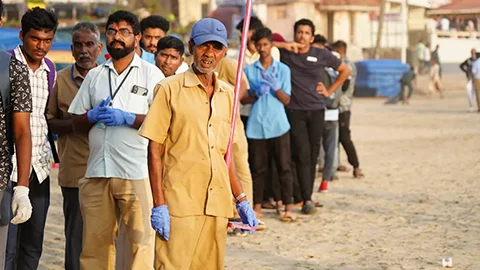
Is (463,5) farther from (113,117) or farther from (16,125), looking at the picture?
(16,125)

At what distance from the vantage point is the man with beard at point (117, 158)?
19.9ft

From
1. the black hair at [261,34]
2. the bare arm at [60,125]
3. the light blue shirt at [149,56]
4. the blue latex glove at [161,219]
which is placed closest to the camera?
the blue latex glove at [161,219]

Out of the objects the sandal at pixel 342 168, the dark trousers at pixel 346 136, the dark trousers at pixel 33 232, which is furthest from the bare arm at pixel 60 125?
the sandal at pixel 342 168

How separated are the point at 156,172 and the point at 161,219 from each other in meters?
0.25

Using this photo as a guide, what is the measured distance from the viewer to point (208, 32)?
5133mm

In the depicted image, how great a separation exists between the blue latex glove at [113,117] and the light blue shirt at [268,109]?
12.5ft

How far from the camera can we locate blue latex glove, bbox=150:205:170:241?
498 centimetres

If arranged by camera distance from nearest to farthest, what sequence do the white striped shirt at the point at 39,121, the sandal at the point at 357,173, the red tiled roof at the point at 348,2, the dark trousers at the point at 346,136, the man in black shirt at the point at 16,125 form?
the man in black shirt at the point at 16,125 → the white striped shirt at the point at 39,121 → the dark trousers at the point at 346,136 → the sandal at the point at 357,173 → the red tiled roof at the point at 348,2

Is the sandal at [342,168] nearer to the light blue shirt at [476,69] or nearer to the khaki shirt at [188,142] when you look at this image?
the khaki shirt at [188,142]

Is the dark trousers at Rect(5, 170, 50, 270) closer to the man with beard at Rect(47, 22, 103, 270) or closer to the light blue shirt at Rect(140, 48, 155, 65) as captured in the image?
the man with beard at Rect(47, 22, 103, 270)

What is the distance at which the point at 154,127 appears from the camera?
5129 millimetres

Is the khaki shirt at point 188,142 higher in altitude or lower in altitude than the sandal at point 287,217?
higher

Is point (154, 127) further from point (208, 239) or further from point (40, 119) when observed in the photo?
point (40, 119)

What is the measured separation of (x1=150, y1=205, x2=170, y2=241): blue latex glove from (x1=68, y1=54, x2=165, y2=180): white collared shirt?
1.10 metres
